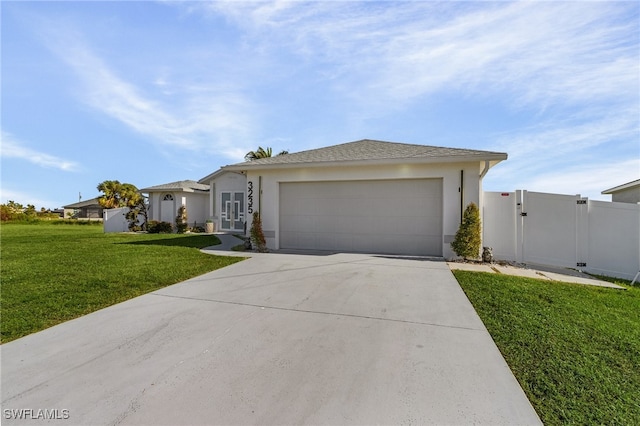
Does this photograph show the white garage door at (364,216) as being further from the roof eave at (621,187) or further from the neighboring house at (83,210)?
the neighboring house at (83,210)

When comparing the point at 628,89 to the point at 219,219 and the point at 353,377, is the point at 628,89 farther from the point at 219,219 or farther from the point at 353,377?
the point at 219,219

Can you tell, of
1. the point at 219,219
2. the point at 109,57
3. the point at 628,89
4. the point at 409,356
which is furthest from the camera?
the point at 219,219

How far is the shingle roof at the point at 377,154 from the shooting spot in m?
7.90

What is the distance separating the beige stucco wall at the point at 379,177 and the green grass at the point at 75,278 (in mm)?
2562

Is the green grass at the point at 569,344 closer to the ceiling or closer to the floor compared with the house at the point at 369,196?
closer to the floor

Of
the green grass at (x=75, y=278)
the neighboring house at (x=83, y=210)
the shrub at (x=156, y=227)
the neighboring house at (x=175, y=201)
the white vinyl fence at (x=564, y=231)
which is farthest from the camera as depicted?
the neighboring house at (x=83, y=210)

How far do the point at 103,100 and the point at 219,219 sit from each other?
385 inches

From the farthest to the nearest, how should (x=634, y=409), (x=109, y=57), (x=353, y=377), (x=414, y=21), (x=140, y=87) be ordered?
(x=140, y=87), (x=109, y=57), (x=414, y=21), (x=353, y=377), (x=634, y=409)

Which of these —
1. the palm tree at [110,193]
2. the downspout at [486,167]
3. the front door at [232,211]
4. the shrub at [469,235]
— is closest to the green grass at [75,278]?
the shrub at [469,235]

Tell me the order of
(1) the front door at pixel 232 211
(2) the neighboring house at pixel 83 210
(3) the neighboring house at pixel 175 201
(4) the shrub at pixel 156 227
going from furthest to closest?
(2) the neighboring house at pixel 83 210
(3) the neighboring house at pixel 175 201
(1) the front door at pixel 232 211
(4) the shrub at pixel 156 227

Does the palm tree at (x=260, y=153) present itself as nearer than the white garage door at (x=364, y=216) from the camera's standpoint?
No

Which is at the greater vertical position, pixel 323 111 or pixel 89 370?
pixel 323 111

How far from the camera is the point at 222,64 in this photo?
8914 mm

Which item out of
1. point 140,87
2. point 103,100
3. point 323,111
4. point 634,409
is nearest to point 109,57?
point 140,87
